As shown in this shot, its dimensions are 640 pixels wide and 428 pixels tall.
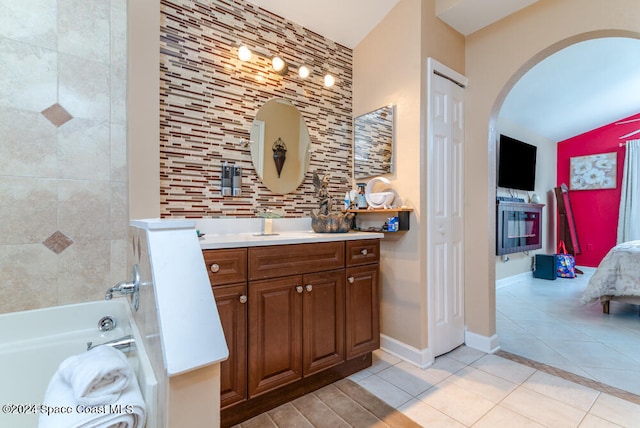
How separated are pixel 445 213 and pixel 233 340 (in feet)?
5.98

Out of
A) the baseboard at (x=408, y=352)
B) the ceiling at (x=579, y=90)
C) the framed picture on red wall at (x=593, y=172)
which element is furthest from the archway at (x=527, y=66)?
the framed picture on red wall at (x=593, y=172)

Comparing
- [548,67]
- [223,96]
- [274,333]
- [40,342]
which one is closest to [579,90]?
[548,67]

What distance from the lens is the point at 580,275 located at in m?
5.02

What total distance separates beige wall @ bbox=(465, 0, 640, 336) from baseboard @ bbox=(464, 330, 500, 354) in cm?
5

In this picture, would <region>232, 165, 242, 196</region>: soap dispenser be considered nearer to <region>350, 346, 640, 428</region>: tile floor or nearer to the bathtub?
the bathtub

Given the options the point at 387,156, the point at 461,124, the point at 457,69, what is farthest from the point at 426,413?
the point at 457,69

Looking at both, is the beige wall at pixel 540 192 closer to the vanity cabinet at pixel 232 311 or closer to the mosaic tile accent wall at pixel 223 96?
the mosaic tile accent wall at pixel 223 96

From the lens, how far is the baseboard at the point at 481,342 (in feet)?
7.30

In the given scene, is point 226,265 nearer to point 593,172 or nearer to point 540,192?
point 540,192

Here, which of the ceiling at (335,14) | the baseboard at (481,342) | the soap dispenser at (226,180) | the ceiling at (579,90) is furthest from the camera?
the ceiling at (579,90)

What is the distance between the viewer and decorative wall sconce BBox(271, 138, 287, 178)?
2.13m

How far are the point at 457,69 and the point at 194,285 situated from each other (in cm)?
263

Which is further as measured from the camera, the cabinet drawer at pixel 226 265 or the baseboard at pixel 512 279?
the baseboard at pixel 512 279

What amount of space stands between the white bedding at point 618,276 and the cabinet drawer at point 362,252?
9.30 ft
